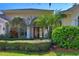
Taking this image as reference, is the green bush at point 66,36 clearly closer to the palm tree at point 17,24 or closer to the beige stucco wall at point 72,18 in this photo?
the beige stucco wall at point 72,18

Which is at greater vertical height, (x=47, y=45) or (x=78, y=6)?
(x=78, y=6)

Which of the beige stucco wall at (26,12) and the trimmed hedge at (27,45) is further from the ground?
the beige stucco wall at (26,12)

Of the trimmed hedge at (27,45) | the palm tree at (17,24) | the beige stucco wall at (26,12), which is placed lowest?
the trimmed hedge at (27,45)

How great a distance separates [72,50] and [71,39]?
172mm

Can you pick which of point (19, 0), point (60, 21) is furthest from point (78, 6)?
point (19, 0)

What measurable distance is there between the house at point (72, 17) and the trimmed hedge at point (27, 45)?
407 mm

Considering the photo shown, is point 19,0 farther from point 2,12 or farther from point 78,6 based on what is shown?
point 78,6

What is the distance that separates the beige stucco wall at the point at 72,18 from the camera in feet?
27.4

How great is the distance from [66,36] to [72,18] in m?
0.30

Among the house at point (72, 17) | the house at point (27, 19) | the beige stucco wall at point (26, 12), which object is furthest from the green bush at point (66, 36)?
the beige stucco wall at point (26, 12)

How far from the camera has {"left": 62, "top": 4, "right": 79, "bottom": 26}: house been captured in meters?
8.36

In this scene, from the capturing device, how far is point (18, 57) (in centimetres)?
829

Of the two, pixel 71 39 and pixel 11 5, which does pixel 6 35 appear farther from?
pixel 71 39

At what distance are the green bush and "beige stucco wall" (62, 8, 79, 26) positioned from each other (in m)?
0.07
